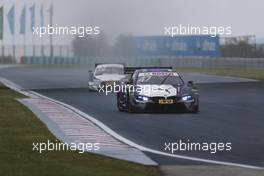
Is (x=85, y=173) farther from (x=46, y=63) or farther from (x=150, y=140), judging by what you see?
(x=46, y=63)

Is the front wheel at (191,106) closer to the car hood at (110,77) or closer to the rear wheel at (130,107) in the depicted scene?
the rear wheel at (130,107)

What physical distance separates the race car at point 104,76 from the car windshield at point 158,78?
35.1 feet

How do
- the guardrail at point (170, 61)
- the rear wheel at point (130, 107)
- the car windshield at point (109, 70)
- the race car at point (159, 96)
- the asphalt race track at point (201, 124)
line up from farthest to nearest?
the guardrail at point (170, 61), the car windshield at point (109, 70), the rear wheel at point (130, 107), the race car at point (159, 96), the asphalt race track at point (201, 124)

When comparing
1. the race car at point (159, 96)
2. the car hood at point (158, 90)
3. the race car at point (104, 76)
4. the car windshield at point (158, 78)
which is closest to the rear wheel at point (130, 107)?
the race car at point (159, 96)

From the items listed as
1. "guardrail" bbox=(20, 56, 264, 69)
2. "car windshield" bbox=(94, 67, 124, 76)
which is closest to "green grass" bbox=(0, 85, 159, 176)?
"car windshield" bbox=(94, 67, 124, 76)

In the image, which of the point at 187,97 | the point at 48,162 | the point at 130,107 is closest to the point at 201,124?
the point at 187,97

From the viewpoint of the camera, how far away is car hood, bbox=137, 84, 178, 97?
22625 mm

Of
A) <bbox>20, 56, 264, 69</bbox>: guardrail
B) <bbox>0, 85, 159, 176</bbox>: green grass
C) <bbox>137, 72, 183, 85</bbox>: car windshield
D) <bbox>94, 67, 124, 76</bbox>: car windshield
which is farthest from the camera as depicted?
<bbox>20, 56, 264, 69</bbox>: guardrail

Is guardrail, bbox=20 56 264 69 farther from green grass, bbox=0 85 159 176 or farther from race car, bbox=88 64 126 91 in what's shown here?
green grass, bbox=0 85 159 176

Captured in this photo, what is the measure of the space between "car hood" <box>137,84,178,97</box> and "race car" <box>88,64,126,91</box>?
11885 mm

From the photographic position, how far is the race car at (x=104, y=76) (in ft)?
116

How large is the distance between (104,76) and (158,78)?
12.0 m

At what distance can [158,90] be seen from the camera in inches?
894

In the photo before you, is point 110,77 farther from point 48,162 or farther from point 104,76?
point 48,162
